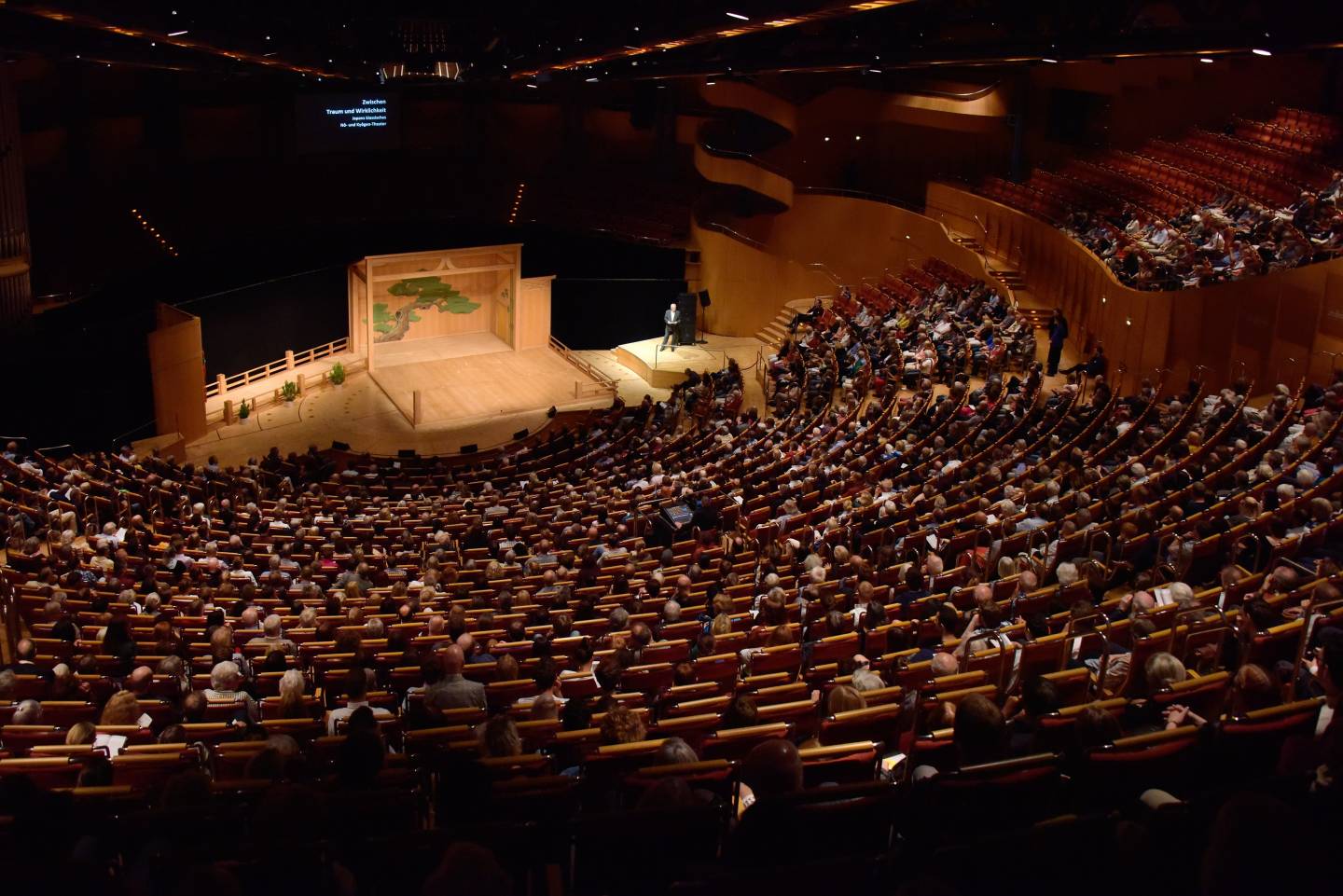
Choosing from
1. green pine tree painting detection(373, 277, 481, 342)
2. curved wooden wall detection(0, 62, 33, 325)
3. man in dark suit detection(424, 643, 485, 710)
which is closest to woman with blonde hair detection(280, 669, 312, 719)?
man in dark suit detection(424, 643, 485, 710)

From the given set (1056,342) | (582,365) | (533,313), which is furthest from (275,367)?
(1056,342)

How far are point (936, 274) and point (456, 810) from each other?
19243 mm

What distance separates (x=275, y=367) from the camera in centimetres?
2248

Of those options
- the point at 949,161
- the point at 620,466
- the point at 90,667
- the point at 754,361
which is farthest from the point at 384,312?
the point at 90,667

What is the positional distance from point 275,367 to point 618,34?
943 cm

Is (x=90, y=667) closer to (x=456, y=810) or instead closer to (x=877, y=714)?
(x=456, y=810)

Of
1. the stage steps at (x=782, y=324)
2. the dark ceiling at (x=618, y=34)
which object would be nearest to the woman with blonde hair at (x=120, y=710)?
the dark ceiling at (x=618, y=34)

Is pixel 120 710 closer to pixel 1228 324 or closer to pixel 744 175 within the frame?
pixel 1228 324

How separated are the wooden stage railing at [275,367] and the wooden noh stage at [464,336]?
513 millimetres

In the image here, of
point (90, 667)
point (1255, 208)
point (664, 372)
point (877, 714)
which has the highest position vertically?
point (1255, 208)

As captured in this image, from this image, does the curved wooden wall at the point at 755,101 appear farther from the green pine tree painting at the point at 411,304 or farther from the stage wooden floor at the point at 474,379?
the green pine tree painting at the point at 411,304

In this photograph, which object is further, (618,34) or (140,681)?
(618,34)

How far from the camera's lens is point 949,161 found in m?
26.7

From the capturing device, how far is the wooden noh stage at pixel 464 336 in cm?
2269
